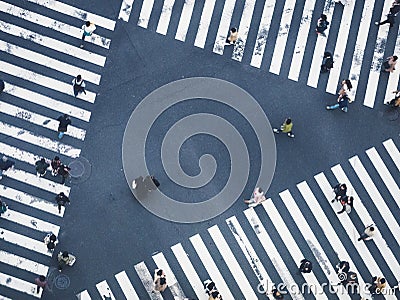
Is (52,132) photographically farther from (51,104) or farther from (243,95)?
(243,95)

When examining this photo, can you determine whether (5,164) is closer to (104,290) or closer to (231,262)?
(104,290)

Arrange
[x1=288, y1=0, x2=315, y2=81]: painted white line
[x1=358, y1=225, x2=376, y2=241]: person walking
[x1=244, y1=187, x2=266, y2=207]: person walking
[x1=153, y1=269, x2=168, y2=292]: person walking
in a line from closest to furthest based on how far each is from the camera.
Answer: [x1=153, y1=269, x2=168, y2=292]: person walking, [x1=358, y1=225, x2=376, y2=241]: person walking, [x1=244, y1=187, x2=266, y2=207]: person walking, [x1=288, y1=0, x2=315, y2=81]: painted white line

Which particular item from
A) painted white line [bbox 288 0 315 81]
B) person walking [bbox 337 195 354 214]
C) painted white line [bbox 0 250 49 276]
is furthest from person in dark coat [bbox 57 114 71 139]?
person walking [bbox 337 195 354 214]

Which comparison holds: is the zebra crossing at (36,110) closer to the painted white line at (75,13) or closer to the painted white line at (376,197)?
the painted white line at (75,13)

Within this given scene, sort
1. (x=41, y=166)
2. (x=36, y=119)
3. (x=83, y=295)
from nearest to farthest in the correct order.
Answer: (x=83, y=295)
(x=41, y=166)
(x=36, y=119)

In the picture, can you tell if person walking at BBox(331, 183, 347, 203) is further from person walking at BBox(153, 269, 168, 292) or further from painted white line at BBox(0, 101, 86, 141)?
painted white line at BBox(0, 101, 86, 141)

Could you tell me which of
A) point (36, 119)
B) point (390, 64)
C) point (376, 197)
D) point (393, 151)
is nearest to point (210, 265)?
point (376, 197)
